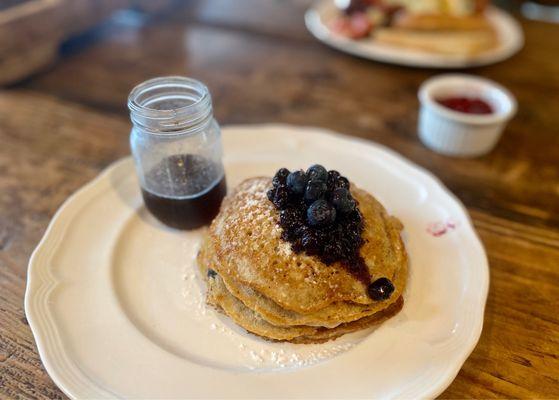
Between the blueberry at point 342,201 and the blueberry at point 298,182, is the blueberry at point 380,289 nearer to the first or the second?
the blueberry at point 342,201

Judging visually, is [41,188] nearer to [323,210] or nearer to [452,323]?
[323,210]

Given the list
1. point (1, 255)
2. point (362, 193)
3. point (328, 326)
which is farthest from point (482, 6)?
point (1, 255)

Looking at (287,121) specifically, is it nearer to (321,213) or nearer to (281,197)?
(281,197)

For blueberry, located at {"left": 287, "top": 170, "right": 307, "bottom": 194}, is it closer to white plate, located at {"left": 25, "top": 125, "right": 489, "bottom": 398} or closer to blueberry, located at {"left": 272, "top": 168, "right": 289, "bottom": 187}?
blueberry, located at {"left": 272, "top": 168, "right": 289, "bottom": 187}

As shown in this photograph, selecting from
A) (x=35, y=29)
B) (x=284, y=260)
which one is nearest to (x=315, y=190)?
(x=284, y=260)

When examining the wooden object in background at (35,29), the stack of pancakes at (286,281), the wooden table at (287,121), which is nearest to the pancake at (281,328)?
the stack of pancakes at (286,281)

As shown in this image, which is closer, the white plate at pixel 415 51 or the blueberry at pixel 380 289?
the blueberry at pixel 380 289
